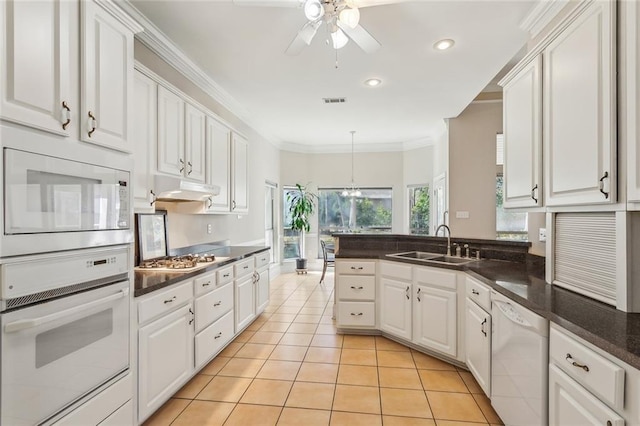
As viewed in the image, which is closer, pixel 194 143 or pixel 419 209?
pixel 194 143

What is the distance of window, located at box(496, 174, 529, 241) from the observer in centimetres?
488

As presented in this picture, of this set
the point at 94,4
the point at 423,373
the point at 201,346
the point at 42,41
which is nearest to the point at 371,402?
the point at 423,373

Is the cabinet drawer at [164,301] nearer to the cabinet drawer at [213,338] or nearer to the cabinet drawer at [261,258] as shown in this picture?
the cabinet drawer at [213,338]

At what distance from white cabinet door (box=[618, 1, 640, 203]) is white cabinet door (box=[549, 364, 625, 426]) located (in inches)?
31.3

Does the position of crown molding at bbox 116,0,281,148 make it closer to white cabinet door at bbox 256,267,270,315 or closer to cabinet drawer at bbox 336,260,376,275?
white cabinet door at bbox 256,267,270,315

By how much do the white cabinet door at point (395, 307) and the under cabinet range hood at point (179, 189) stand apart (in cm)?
200

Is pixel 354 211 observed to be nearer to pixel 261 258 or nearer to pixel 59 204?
pixel 261 258

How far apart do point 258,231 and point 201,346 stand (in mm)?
3258

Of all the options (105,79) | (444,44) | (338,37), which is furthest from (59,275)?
(444,44)

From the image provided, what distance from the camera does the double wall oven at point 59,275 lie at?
→ 117cm

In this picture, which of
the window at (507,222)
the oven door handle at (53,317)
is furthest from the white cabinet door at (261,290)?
the window at (507,222)

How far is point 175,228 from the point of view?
322 centimetres

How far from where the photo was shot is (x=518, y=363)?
1.69 meters

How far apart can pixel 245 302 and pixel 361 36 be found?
2719 mm
